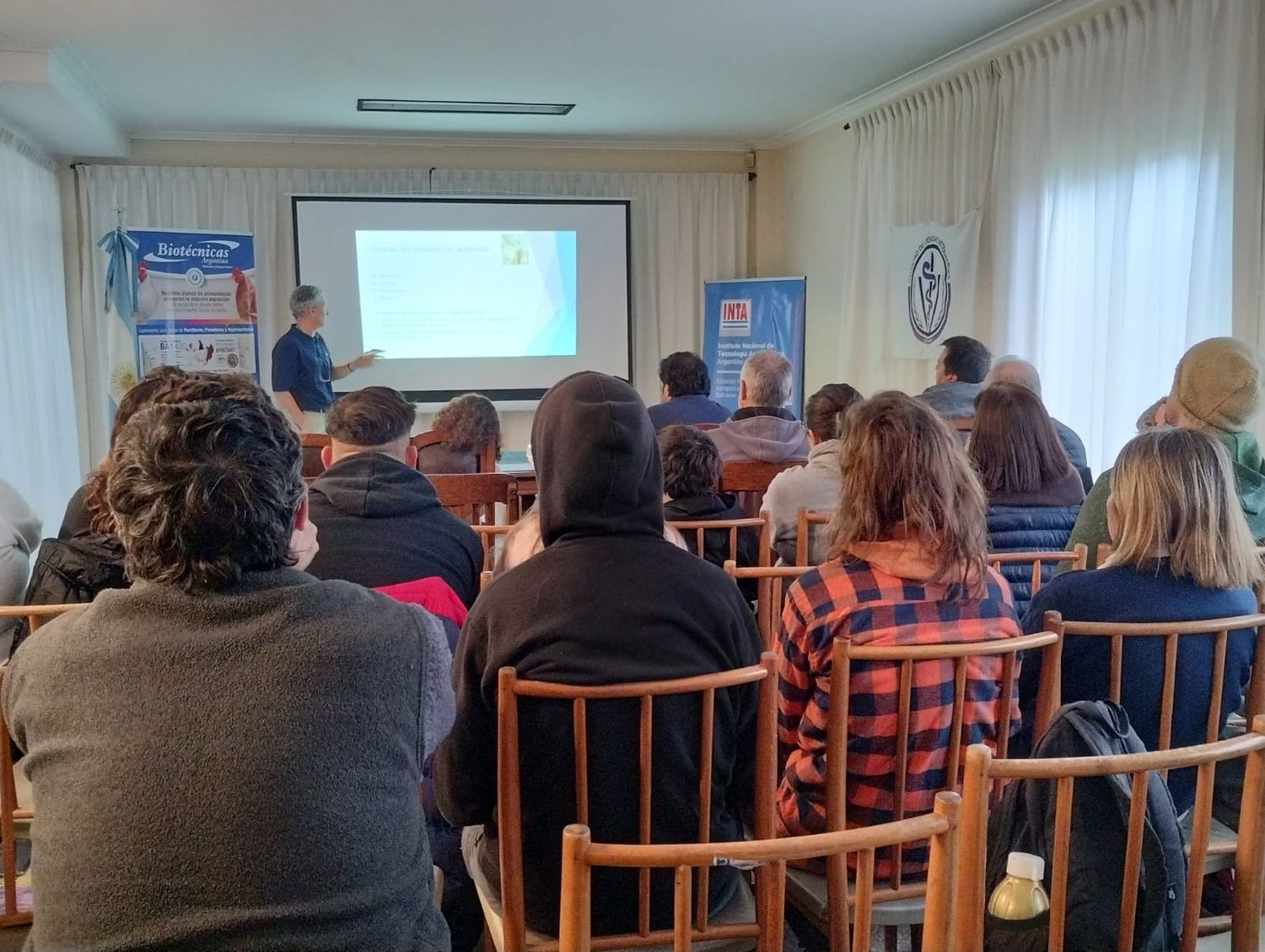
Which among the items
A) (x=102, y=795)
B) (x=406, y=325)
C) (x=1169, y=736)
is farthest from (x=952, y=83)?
(x=102, y=795)

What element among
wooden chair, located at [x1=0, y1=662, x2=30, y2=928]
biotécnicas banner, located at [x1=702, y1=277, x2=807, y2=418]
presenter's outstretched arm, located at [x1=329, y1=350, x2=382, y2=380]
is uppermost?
biotécnicas banner, located at [x1=702, y1=277, x2=807, y2=418]

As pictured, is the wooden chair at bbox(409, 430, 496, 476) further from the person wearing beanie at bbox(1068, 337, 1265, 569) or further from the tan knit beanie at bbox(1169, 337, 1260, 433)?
the tan knit beanie at bbox(1169, 337, 1260, 433)

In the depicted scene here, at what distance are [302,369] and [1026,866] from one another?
5.45 meters

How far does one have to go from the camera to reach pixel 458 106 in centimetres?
627

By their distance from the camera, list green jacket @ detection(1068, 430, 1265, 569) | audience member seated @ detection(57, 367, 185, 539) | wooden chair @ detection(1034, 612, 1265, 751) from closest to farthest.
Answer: wooden chair @ detection(1034, 612, 1265, 751)
audience member seated @ detection(57, 367, 185, 539)
green jacket @ detection(1068, 430, 1265, 569)

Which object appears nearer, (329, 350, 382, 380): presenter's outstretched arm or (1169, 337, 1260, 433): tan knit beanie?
(1169, 337, 1260, 433): tan knit beanie

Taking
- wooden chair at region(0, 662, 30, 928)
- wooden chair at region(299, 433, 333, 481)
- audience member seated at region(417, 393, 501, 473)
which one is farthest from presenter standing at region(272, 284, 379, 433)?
wooden chair at region(0, 662, 30, 928)

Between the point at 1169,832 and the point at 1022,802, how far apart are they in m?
0.18

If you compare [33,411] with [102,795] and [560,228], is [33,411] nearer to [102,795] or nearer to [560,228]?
[560,228]

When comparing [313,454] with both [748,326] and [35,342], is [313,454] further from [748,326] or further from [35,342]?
[748,326]

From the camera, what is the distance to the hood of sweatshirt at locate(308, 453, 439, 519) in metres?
2.09

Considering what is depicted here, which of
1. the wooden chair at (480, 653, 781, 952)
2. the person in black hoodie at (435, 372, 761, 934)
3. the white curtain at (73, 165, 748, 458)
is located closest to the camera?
the wooden chair at (480, 653, 781, 952)

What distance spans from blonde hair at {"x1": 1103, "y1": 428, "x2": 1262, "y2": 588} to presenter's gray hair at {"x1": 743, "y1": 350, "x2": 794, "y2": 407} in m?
2.25

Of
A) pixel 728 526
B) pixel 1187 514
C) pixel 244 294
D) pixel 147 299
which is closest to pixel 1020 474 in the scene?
pixel 728 526
